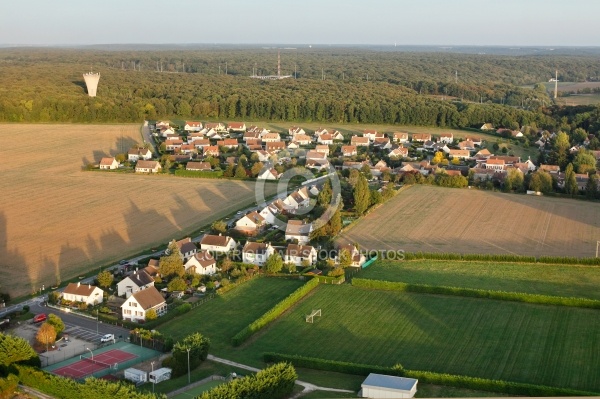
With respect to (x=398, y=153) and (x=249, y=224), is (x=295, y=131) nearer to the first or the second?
(x=398, y=153)

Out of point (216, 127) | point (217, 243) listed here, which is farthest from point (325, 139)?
point (217, 243)

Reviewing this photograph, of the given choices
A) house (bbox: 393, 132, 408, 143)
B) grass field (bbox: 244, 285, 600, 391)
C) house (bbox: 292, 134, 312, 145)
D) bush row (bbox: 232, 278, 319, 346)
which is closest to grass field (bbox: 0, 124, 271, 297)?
bush row (bbox: 232, 278, 319, 346)

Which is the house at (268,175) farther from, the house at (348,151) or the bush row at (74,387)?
the bush row at (74,387)

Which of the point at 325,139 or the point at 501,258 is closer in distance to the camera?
the point at 501,258

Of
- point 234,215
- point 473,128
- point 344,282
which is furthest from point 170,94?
point 344,282

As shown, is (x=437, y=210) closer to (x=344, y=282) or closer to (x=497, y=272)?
(x=497, y=272)

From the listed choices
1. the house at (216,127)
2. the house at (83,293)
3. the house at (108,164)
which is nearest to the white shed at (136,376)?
the house at (83,293)
